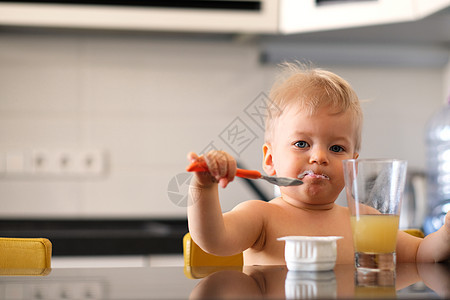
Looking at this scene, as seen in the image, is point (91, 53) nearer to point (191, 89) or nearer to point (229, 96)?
point (191, 89)

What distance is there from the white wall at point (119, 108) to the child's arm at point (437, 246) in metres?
1.30

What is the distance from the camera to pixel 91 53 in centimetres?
219

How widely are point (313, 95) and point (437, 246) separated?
32 cm

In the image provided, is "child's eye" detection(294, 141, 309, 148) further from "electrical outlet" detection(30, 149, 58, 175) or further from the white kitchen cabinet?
"electrical outlet" detection(30, 149, 58, 175)

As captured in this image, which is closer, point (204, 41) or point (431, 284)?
point (431, 284)

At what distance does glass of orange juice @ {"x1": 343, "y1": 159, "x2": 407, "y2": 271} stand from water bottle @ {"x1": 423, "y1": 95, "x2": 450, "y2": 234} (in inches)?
54.9

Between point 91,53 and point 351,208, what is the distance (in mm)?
1675

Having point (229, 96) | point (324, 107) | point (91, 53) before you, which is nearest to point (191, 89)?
point (229, 96)

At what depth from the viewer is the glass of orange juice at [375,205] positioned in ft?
2.23

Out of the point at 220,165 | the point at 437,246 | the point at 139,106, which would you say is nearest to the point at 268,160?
the point at 437,246

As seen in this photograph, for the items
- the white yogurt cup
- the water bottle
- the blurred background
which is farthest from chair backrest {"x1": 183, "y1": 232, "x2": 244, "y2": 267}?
the water bottle

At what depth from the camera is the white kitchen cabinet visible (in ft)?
6.16

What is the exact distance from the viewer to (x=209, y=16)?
6.31ft

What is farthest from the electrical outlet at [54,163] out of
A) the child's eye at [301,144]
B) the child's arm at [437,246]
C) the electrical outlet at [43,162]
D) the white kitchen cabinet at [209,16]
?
the child's arm at [437,246]
